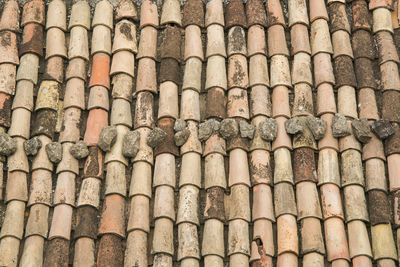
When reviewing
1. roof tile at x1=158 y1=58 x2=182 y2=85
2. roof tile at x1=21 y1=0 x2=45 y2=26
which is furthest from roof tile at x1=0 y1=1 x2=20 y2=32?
roof tile at x1=158 y1=58 x2=182 y2=85

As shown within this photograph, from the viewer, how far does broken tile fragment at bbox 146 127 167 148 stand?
8.14m

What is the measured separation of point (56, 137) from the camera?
836 cm

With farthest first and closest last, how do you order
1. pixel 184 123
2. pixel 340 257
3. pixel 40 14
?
1. pixel 40 14
2. pixel 184 123
3. pixel 340 257

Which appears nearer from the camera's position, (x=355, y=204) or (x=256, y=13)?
(x=355, y=204)

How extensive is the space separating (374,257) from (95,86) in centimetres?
308

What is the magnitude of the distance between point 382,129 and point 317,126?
583mm

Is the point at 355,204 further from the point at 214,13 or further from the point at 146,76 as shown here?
the point at 214,13

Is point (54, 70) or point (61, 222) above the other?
point (54, 70)

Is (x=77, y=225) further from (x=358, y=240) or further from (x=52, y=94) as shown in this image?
(x=358, y=240)

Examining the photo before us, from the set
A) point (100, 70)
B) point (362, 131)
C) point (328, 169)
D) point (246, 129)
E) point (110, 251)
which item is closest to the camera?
point (110, 251)

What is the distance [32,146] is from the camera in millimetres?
8133

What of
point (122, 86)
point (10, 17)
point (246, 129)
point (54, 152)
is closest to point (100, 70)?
point (122, 86)

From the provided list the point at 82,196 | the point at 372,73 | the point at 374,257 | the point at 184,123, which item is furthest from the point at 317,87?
the point at 82,196

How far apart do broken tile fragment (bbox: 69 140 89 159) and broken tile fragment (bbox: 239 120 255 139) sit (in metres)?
1.42
